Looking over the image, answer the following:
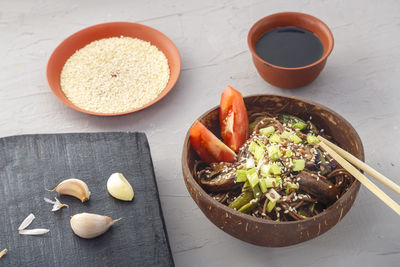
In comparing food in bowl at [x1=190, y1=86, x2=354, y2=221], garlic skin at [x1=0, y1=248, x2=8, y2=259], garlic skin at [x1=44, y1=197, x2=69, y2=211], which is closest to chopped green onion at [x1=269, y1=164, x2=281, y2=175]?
food in bowl at [x1=190, y1=86, x2=354, y2=221]

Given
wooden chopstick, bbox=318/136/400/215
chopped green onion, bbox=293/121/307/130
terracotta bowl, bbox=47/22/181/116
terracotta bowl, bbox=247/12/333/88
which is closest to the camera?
wooden chopstick, bbox=318/136/400/215

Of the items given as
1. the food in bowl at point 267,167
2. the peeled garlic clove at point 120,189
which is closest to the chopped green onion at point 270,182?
the food in bowl at point 267,167

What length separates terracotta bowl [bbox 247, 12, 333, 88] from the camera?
1.71 metres

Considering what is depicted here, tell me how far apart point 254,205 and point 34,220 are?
0.64 meters

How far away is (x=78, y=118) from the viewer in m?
1.80

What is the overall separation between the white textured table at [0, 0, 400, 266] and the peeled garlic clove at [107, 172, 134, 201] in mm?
201

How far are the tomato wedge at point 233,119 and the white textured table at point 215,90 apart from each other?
0.27 metres

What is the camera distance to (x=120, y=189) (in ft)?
4.40

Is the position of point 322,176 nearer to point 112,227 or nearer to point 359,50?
point 112,227

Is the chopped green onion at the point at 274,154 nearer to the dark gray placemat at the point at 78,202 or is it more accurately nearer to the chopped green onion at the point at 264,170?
the chopped green onion at the point at 264,170

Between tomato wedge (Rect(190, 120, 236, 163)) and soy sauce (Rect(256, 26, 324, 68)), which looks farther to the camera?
soy sauce (Rect(256, 26, 324, 68))

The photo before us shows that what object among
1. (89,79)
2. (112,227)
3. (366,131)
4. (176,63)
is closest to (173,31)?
(176,63)

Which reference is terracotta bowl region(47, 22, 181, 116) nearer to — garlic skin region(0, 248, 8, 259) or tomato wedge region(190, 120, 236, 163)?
tomato wedge region(190, 120, 236, 163)

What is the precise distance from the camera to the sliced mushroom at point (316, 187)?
4.01ft
